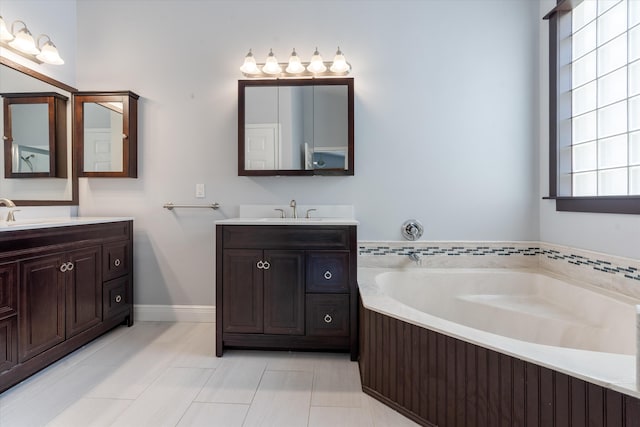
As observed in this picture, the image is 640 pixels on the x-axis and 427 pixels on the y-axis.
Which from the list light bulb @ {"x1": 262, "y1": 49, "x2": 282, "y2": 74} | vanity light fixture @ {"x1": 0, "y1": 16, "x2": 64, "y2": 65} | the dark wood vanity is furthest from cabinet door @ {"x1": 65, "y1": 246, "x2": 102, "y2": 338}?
light bulb @ {"x1": 262, "y1": 49, "x2": 282, "y2": 74}

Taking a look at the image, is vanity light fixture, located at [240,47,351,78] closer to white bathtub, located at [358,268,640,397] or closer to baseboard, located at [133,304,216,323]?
white bathtub, located at [358,268,640,397]

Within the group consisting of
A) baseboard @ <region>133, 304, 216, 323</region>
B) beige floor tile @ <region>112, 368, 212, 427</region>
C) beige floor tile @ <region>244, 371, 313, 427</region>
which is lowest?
beige floor tile @ <region>244, 371, 313, 427</region>

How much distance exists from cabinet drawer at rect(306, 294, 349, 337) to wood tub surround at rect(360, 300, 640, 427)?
261 mm

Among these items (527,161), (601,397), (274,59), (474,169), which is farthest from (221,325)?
(527,161)

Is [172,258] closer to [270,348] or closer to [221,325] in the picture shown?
[221,325]

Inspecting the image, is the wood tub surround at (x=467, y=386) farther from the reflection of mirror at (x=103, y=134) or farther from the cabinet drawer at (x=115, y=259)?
the reflection of mirror at (x=103, y=134)

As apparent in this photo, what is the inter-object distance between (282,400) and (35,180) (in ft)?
7.51

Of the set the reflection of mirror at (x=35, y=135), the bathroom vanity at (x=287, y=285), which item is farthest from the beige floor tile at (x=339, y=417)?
the reflection of mirror at (x=35, y=135)

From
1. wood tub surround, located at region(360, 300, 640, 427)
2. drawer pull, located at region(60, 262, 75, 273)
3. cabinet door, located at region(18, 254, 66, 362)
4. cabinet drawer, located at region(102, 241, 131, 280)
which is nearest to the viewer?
wood tub surround, located at region(360, 300, 640, 427)

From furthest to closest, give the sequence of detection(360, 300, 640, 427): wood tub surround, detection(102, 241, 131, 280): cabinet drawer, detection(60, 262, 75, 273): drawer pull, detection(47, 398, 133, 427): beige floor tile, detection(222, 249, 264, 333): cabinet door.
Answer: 1. detection(102, 241, 131, 280): cabinet drawer
2. detection(222, 249, 264, 333): cabinet door
3. detection(60, 262, 75, 273): drawer pull
4. detection(47, 398, 133, 427): beige floor tile
5. detection(360, 300, 640, 427): wood tub surround

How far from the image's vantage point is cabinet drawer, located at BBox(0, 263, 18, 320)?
1516mm

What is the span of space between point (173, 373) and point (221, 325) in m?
0.36

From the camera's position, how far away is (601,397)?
87 centimetres

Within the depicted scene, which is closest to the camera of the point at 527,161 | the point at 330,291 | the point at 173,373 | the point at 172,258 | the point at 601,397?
the point at 601,397
